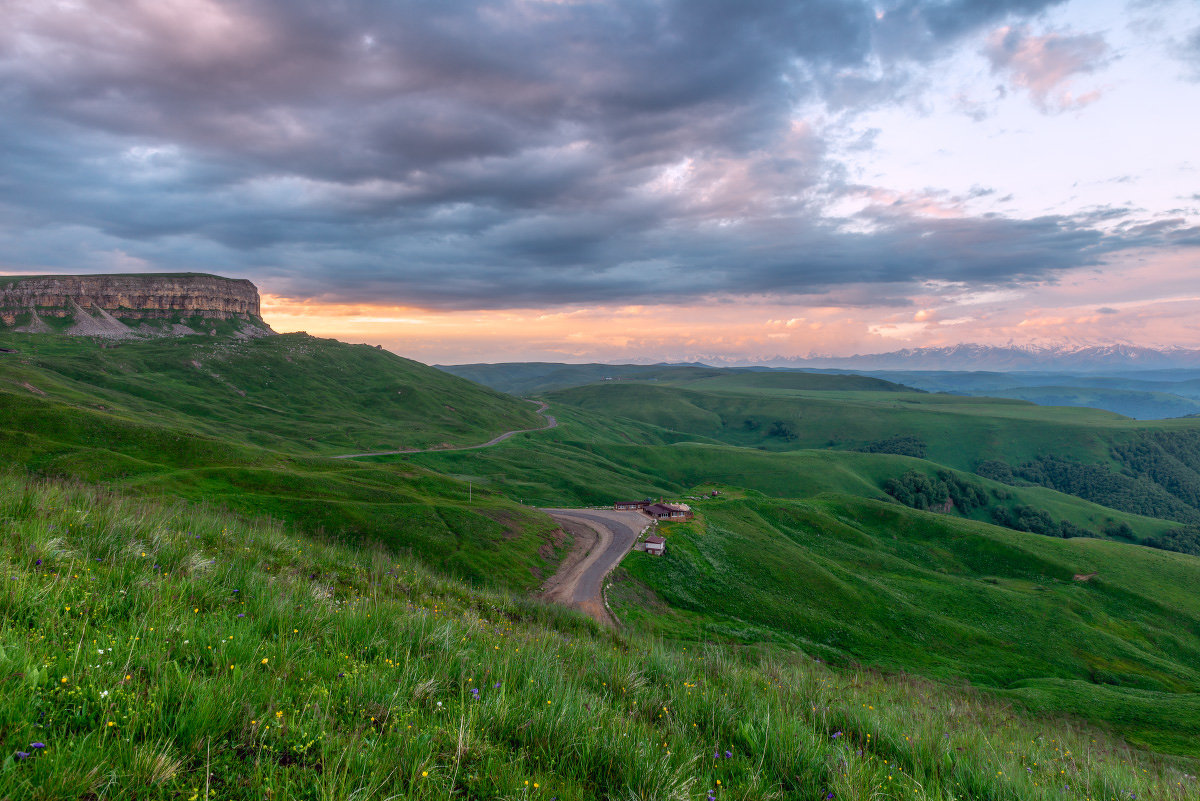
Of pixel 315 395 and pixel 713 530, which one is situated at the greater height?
pixel 315 395

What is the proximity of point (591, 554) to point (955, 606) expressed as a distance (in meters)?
48.8

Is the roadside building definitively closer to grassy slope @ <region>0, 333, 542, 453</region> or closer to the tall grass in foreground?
the tall grass in foreground

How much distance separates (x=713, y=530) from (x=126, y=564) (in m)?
71.3

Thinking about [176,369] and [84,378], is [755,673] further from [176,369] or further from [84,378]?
[176,369]

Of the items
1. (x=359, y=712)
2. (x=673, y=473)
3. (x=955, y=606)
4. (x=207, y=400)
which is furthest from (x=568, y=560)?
(x=207, y=400)

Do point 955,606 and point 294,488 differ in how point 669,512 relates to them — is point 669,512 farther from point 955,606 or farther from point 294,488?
point 294,488

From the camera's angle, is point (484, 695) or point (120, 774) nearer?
point (120, 774)

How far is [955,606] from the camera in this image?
64875 millimetres

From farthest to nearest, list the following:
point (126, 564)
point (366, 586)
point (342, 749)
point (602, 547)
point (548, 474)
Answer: point (548, 474), point (602, 547), point (366, 586), point (126, 564), point (342, 749)

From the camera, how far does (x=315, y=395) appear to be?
19988 centimetres

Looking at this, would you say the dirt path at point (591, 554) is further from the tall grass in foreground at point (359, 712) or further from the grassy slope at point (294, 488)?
the tall grass in foreground at point (359, 712)

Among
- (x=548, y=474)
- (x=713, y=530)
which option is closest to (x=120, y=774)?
(x=713, y=530)

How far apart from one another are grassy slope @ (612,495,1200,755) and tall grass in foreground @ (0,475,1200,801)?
36.1 m

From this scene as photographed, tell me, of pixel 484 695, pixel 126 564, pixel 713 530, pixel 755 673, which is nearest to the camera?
pixel 484 695
